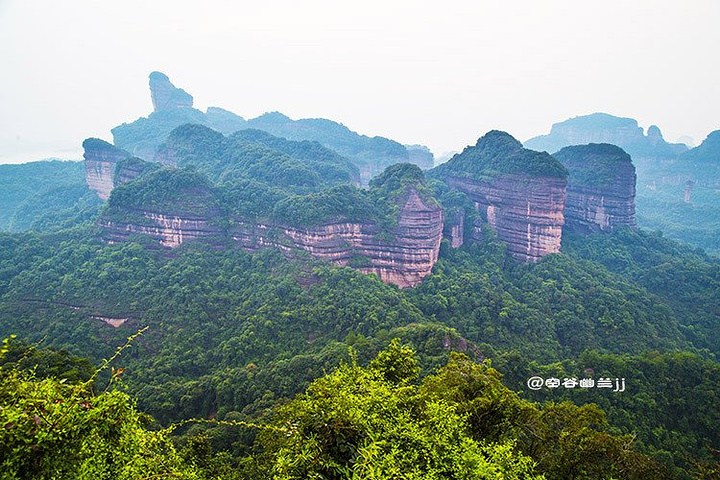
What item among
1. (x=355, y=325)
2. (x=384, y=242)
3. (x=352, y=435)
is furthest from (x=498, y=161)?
(x=352, y=435)

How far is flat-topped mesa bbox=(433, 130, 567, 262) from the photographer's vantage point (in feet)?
192

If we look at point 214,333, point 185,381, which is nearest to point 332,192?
point 214,333

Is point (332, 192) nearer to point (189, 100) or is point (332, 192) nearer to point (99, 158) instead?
point (99, 158)

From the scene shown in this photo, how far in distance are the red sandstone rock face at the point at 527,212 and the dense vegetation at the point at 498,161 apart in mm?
1307

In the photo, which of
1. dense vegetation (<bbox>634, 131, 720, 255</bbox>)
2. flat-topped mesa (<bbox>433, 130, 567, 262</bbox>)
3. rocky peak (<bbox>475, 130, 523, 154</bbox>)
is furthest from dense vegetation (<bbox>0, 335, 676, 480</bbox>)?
dense vegetation (<bbox>634, 131, 720, 255</bbox>)

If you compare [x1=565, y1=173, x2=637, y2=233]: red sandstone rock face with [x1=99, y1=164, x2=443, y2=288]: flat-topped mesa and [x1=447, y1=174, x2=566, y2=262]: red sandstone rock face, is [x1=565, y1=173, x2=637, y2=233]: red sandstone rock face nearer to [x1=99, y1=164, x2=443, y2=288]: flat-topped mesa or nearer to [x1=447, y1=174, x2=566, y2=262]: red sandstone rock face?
[x1=447, y1=174, x2=566, y2=262]: red sandstone rock face

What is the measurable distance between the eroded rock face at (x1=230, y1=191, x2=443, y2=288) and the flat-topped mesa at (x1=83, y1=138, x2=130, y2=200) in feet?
123

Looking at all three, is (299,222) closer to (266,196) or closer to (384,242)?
(266,196)

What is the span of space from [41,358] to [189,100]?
127m

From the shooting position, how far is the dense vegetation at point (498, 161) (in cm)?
5884

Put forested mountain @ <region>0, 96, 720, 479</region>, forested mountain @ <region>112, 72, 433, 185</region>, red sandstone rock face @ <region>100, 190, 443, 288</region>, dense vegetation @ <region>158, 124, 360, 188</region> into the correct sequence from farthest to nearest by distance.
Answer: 1. forested mountain @ <region>112, 72, 433, 185</region>
2. dense vegetation @ <region>158, 124, 360, 188</region>
3. red sandstone rock face @ <region>100, 190, 443, 288</region>
4. forested mountain @ <region>0, 96, 720, 479</region>

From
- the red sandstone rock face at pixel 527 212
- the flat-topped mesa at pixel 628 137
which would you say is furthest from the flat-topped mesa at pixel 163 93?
the flat-topped mesa at pixel 628 137

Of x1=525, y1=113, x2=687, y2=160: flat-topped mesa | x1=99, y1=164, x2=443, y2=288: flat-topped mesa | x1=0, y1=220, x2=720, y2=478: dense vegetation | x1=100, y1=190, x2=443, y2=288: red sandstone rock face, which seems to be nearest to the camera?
x1=0, y1=220, x2=720, y2=478: dense vegetation

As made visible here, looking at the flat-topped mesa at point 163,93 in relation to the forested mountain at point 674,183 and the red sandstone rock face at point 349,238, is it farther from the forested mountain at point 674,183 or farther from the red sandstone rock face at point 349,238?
the forested mountain at point 674,183
